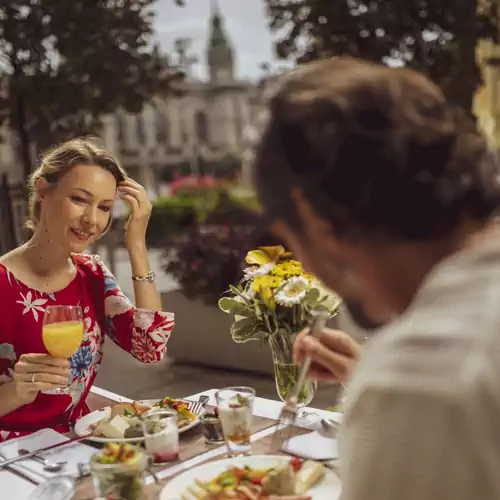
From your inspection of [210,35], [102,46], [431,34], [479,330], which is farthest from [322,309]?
[210,35]

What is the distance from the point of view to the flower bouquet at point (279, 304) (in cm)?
161

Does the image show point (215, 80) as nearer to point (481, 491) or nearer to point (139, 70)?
point (139, 70)

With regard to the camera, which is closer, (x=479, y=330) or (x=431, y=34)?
(x=479, y=330)

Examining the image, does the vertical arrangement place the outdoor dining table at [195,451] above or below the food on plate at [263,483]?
below

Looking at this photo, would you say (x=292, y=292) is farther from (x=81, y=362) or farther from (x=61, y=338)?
(x=81, y=362)

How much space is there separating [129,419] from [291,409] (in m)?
0.35

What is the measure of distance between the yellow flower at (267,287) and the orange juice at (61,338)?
1.40 ft

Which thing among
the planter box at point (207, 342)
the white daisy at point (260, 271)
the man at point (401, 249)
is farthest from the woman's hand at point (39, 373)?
the planter box at point (207, 342)

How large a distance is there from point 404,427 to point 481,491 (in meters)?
0.09

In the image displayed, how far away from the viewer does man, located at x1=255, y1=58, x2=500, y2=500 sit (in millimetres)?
677

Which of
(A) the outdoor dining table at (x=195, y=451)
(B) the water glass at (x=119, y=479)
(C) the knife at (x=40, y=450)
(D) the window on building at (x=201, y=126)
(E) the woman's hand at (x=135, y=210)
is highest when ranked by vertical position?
(D) the window on building at (x=201, y=126)

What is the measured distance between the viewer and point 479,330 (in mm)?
695

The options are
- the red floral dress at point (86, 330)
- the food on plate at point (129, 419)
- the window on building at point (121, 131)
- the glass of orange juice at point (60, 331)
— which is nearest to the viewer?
the food on plate at point (129, 419)

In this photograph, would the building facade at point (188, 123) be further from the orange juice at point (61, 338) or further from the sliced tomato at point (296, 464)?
the sliced tomato at point (296, 464)
